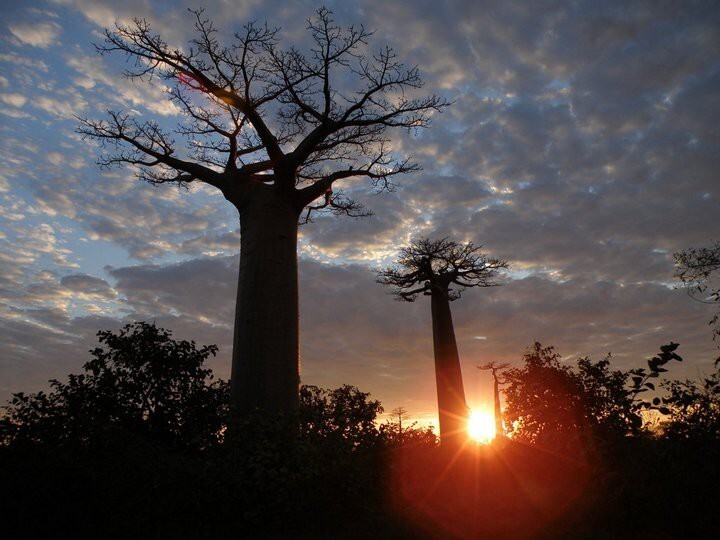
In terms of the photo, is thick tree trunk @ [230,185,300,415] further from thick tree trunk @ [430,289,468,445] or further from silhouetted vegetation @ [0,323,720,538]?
thick tree trunk @ [430,289,468,445]

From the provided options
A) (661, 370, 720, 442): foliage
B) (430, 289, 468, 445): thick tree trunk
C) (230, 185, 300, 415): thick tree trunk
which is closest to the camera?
(661, 370, 720, 442): foliage

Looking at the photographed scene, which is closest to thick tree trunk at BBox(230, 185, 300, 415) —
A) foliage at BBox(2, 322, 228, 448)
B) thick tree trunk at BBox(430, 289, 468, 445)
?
foliage at BBox(2, 322, 228, 448)

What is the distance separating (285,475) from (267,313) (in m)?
2.90

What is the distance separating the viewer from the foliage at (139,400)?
603 cm

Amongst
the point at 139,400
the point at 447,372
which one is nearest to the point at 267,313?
the point at 139,400

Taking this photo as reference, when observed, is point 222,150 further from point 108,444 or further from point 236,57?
point 108,444

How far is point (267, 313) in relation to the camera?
723 cm

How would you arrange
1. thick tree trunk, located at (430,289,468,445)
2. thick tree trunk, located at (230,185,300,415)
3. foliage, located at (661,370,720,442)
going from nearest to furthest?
foliage, located at (661,370,720,442) → thick tree trunk, located at (230,185,300,415) → thick tree trunk, located at (430,289,468,445)

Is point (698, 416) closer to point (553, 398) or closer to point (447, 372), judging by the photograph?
point (553, 398)

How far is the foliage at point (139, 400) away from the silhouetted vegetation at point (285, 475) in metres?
0.02

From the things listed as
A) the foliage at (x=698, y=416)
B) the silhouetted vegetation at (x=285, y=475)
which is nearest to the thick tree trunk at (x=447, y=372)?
the silhouetted vegetation at (x=285, y=475)

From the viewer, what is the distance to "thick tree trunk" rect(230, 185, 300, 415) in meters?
6.94

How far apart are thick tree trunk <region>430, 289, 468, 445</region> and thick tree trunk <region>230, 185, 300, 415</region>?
8.10m

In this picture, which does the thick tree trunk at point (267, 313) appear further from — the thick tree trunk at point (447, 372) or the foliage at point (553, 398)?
the thick tree trunk at point (447, 372)
